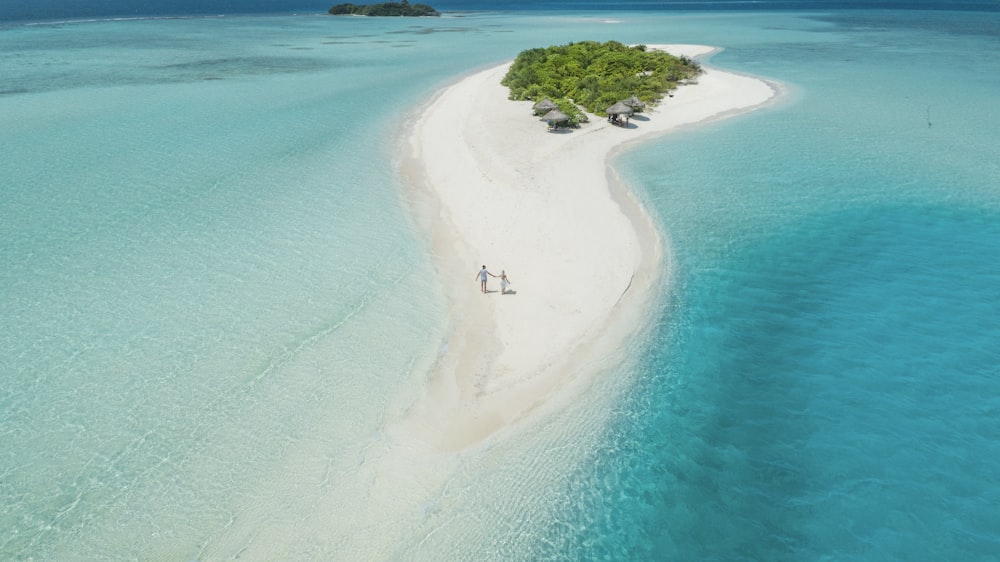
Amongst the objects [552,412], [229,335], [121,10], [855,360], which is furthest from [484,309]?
[121,10]

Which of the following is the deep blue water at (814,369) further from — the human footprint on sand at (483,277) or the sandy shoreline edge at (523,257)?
the human footprint on sand at (483,277)

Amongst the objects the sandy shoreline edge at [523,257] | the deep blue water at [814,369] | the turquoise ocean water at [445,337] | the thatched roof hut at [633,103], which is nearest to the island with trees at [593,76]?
the thatched roof hut at [633,103]

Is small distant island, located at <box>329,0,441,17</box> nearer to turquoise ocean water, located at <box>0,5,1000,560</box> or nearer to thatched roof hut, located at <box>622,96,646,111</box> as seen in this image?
turquoise ocean water, located at <box>0,5,1000,560</box>

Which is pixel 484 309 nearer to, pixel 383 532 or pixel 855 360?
pixel 383 532

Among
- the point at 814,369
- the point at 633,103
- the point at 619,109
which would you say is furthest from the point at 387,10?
the point at 814,369

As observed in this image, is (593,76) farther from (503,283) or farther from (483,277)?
(483,277)

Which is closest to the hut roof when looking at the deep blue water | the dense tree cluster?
the dense tree cluster
